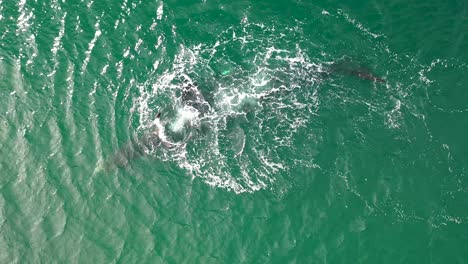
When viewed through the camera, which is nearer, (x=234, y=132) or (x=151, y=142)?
(x=151, y=142)

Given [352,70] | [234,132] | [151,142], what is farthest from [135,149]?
[352,70]

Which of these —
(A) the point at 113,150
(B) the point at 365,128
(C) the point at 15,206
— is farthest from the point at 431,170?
(C) the point at 15,206

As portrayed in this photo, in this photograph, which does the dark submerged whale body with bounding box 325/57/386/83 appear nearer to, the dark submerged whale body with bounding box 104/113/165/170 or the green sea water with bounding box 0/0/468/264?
the green sea water with bounding box 0/0/468/264

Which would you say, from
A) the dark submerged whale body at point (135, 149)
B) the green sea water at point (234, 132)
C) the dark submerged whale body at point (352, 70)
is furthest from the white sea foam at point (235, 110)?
the dark submerged whale body at point (352, 70)

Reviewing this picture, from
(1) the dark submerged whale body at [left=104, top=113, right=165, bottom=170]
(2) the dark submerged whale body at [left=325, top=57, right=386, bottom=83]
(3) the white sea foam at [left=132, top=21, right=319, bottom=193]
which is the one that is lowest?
(1) the dark submerged whale body at [left=104, top=113, right=165, bottom=170]

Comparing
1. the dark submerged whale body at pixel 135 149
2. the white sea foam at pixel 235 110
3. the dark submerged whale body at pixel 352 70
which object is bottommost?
the dark submerged whale body at pixel 135 149

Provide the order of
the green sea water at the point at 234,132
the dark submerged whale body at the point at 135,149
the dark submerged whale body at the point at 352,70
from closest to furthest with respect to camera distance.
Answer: the green sea water at the point at 234,132 < the dark submerged whale body at the point at 135,149 < the dark submerged whale body at the point at 352,70

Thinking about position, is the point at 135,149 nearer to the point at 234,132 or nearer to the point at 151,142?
the point at 151,142

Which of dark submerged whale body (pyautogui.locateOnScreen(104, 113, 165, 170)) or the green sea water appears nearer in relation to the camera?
the green sea water

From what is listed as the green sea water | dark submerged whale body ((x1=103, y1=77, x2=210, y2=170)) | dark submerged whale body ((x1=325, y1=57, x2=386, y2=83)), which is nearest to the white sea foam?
the green sea water

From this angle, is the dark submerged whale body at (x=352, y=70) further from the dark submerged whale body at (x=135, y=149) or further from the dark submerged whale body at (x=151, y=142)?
the dark submerged whale body at (x=135, y=149)
